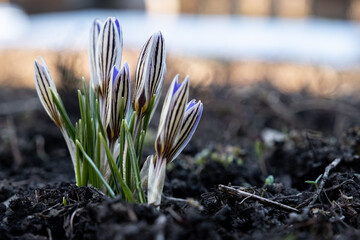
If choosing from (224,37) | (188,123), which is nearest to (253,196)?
(188,123)

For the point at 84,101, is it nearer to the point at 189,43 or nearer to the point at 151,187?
the point at 151,187

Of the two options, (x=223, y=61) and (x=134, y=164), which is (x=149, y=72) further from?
(x=223, y=61)

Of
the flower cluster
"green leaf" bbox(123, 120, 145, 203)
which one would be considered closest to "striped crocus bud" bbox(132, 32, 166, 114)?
the flower cluster

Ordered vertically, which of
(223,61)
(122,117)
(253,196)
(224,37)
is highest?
(122,117)

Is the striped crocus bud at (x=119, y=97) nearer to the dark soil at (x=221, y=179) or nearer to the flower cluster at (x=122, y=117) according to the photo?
the flower cluster at (x=122, y=117)

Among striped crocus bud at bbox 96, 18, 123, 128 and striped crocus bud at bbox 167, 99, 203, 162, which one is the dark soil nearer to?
striped crocus bud at bbox 167, 99, 203, 162

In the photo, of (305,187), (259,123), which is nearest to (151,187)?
(305,187)

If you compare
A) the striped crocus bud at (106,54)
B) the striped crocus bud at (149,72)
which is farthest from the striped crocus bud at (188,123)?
the striped crocus bud at (106,54)
